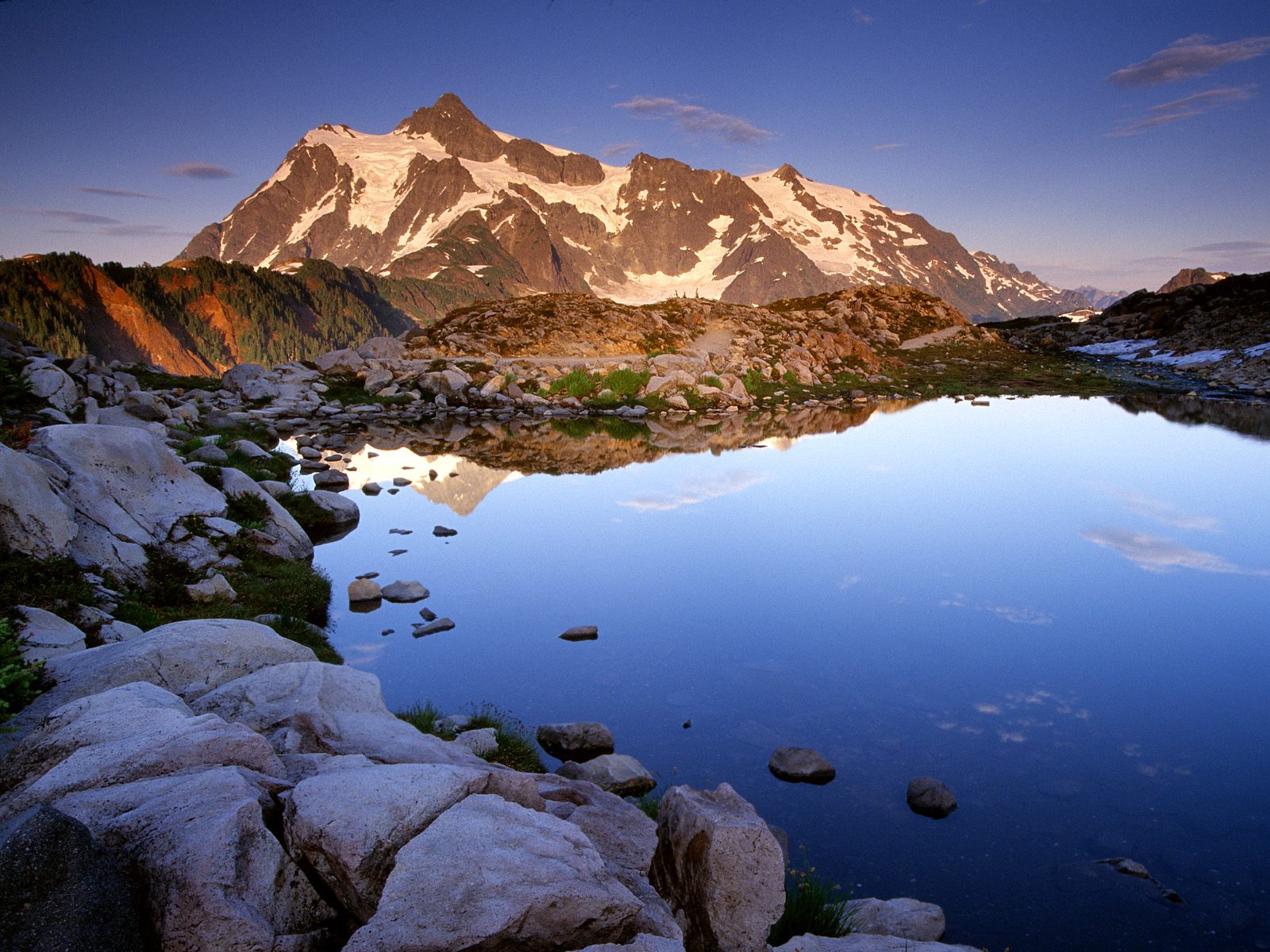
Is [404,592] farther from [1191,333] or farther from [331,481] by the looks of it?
[1191,333]

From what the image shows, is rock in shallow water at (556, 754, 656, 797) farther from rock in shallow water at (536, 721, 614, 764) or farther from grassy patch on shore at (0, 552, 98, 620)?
grassy patch on shore at (0, 552, 98, 620)

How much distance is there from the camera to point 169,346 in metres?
94.5

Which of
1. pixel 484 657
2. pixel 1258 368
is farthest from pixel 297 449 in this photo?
pixel 1258 368

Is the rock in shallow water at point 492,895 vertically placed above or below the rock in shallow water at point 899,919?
above

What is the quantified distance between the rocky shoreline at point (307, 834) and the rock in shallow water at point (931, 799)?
8.17 feet

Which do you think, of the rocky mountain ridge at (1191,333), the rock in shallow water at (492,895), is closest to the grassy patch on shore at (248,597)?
the rock in shallow water at (492,895)

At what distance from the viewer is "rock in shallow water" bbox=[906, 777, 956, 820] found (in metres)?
10.3

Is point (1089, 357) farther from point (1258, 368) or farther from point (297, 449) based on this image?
point (297, 449)

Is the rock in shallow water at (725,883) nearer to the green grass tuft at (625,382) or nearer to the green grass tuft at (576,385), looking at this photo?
the green grass tuft at (576,385)

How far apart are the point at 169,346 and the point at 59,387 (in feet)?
253

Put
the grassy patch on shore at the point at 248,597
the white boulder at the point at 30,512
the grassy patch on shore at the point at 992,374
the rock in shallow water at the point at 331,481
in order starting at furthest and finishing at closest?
the grassy patch on shore at the point at 992,374 → the rock in shallow water at the point at 331,481 → the grassy patch on shore at the point at 248,597 → the white boulder at the point at 30,512

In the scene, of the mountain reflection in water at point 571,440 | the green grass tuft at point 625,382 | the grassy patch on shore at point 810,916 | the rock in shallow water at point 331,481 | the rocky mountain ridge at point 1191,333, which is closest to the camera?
the grassy patch on shore at point 810,916

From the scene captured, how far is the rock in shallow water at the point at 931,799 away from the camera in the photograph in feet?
33.7

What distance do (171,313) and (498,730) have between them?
110108 millimetres
